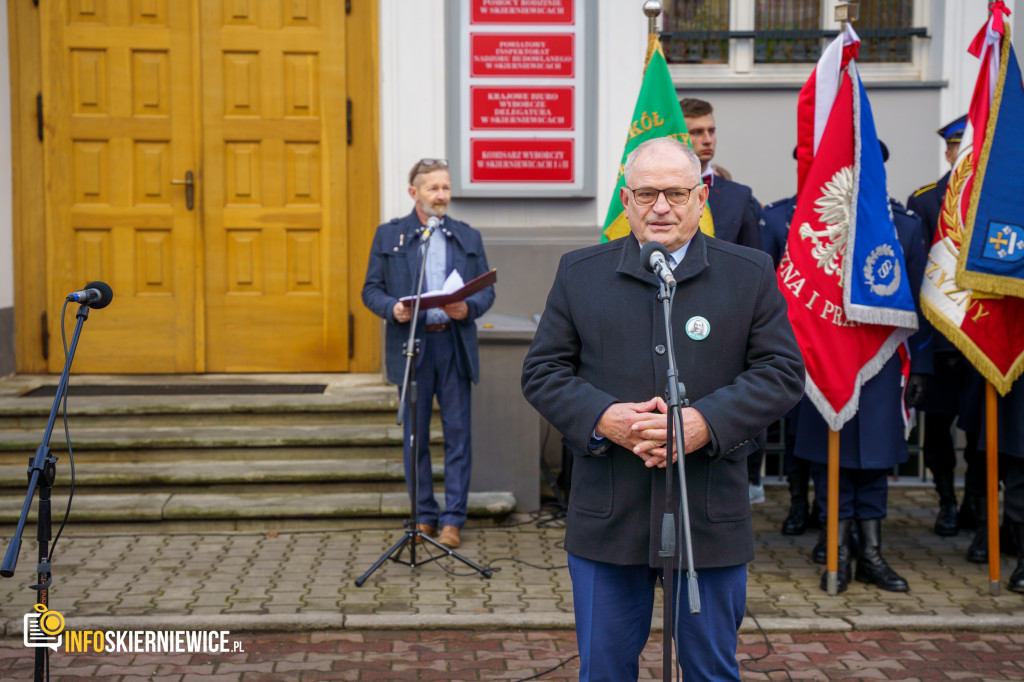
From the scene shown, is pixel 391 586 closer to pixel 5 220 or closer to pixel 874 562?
pixel 874 562

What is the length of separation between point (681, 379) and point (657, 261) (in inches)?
14.9

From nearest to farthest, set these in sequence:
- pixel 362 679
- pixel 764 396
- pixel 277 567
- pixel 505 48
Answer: pixel 764 396, pixel 362 679, pixel 277 567, pixel 505 48

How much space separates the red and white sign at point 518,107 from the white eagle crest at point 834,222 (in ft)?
9.52

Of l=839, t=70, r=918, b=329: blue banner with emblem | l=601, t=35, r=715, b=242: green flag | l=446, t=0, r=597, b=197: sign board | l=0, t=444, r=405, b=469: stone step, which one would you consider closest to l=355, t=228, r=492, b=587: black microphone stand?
l=601, t=35, r=715, b=242: green flag

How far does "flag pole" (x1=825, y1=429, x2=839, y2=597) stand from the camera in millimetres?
5371

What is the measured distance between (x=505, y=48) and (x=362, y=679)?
4.90 metres

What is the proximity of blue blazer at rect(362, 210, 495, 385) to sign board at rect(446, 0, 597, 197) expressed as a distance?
176 cm

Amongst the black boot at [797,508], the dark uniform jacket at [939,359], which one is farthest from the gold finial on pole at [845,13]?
the black boot at [797,508]

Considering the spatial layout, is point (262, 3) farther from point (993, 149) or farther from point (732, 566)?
point (732, 566)

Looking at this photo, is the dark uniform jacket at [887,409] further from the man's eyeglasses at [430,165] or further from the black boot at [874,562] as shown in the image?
the man's eyeglasses at [430,165]

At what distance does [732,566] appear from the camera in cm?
290

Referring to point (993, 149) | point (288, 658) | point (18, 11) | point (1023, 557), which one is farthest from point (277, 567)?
point (18, 11)

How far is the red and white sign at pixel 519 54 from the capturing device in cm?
780

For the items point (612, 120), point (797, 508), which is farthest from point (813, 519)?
point (612, 120)
